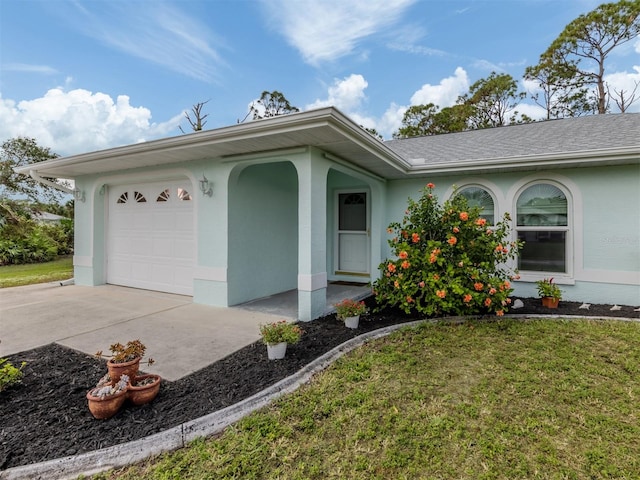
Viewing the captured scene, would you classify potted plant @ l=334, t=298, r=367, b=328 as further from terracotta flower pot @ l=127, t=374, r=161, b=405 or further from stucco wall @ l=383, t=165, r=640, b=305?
stucco wall @ l=383, t=165, r=640, b=305

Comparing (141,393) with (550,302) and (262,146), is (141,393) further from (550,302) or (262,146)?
(550,302)

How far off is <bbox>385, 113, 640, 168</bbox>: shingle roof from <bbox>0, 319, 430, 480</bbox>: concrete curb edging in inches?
228

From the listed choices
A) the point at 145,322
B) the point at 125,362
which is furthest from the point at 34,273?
the point at 125,362

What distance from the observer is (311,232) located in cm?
466

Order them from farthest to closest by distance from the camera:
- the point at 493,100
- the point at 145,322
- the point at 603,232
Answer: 1. the point at 493,100
2. the point at 603,232
3. the point at 145,322

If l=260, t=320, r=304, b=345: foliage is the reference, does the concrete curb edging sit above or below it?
below

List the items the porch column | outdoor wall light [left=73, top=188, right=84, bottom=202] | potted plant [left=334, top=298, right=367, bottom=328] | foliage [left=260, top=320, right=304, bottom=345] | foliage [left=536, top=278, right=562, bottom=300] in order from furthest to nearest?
outdoor wall light [left=73, top=188, right=84, bottom=202]
foliage [left=536, top=278, right=562, bottom=300]
the porch column
potted plant [left=334, top=298, right=367, bottom=328]
foliage [left=260, top=320, right=304, bottom=345]

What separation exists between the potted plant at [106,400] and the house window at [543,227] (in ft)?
22.5

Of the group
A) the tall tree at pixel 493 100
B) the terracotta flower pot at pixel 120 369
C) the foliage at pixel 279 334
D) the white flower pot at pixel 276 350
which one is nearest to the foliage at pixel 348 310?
the foliage at pixel 279 334

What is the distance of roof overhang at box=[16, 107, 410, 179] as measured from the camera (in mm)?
3939

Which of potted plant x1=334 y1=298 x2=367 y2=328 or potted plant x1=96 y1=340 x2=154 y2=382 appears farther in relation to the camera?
potted plant x1=334 y1=298 x2=367 y2=328

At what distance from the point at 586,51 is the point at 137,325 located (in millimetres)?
23515

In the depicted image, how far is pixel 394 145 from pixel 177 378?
8844 millimetres

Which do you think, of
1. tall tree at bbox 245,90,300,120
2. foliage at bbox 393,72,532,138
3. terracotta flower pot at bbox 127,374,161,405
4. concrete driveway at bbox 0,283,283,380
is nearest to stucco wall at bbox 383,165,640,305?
concrete driveway at bbox 0,283,283,380
